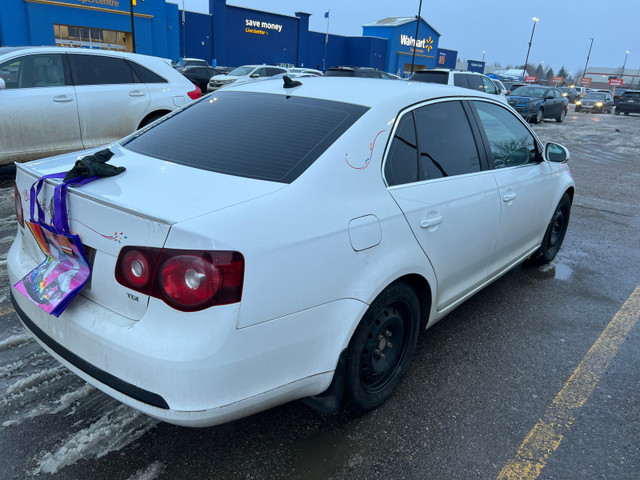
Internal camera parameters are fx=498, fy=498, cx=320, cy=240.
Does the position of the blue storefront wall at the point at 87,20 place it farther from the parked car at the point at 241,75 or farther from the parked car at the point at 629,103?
the parked car at the point at 629,103

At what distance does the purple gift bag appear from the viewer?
203cm

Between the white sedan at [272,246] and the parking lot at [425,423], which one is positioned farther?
the parking lot at [425,423]

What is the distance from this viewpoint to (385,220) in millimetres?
2350

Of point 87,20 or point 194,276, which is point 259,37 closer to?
point 87,20

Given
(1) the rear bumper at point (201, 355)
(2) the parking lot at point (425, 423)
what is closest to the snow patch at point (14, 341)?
(2) the parking lot at point (425, 423)

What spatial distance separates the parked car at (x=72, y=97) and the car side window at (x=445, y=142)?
17.1 feet

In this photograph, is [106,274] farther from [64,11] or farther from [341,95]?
[64,11]

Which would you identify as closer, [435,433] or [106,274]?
[106,274]

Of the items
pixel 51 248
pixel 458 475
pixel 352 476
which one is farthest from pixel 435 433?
pixel 51 248

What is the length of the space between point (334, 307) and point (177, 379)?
0.69m

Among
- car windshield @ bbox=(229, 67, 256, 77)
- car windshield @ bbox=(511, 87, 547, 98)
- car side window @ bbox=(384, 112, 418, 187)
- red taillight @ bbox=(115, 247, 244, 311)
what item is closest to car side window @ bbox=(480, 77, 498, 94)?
car windshield @ bbox=(511, 87, 547, 98)

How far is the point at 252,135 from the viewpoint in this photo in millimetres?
2592

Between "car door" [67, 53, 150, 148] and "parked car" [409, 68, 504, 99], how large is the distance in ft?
31.2

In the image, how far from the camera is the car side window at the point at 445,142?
284 centimetres
